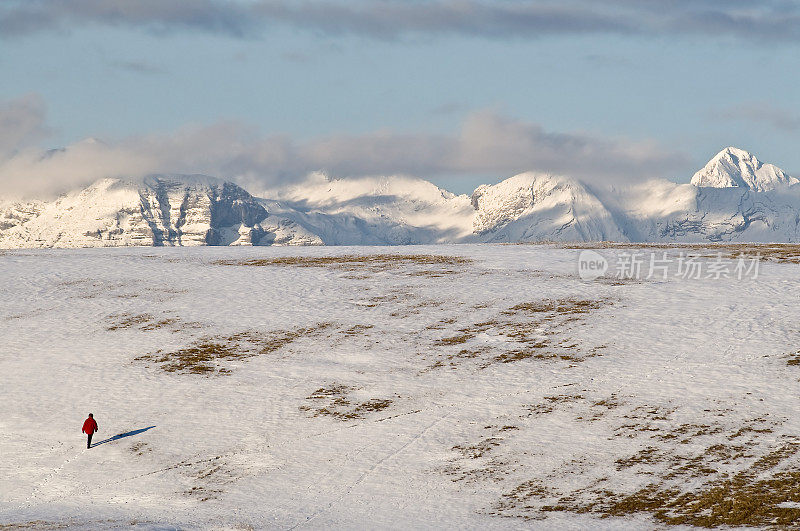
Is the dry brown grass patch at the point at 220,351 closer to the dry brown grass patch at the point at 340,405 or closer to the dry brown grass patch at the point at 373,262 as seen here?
the dry brown grass patch at the point at 340,405

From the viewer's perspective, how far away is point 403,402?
1617 inches

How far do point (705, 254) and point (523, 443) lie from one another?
5171 cm

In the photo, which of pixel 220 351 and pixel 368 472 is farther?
pixel 220 351

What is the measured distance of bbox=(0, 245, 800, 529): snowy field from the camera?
30391 millimetres

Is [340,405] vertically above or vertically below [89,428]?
above

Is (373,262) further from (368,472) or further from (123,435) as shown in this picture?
(368,472)

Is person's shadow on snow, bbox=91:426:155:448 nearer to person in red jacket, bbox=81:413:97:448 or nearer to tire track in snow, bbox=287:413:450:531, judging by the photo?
person in red jacket, bbox=81:413:97:448

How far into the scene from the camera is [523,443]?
3562 centimetres

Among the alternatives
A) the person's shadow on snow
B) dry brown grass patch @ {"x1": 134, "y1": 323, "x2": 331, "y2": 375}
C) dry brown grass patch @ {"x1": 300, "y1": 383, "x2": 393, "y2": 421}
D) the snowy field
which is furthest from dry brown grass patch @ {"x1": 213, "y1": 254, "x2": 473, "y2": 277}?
the person's shadow on snow

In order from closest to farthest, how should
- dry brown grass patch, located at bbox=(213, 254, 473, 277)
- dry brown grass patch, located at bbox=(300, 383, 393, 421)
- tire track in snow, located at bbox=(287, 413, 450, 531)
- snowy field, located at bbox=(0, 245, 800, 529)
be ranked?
1. tire track in snow, located at bbox=(287, 413, 450, 531)
2. snowy field, located at bbox=(0, 245, 800, 529)
3. dry brown grass patch, located at bbox=(300, 383, 393, 421)
4. dry brown grass patch, located at bbox=(213, 254, 473, 277)

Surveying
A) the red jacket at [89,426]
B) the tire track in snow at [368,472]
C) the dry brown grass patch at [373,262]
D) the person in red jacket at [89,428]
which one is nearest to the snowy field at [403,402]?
the tire track in snow at [368,472]

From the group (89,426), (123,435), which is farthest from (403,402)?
(89,426)

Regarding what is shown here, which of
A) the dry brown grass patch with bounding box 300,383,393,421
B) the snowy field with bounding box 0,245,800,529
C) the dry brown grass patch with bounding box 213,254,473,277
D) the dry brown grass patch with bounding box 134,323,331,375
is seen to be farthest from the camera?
the dry brown grass patch with bounding box 213,254,473,277

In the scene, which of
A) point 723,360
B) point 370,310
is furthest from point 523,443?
point 370,310
